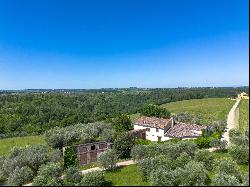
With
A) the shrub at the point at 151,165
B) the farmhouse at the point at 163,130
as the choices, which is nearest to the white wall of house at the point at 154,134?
the farmhouse at the point at 163,130

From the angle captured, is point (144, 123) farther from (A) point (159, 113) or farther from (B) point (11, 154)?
(B) point (11, 154)

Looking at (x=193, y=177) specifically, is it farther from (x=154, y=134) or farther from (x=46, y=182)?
(x=154, y=134)

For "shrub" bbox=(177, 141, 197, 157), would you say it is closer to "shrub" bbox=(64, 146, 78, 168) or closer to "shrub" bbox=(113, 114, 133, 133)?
"shrub" bbox=(64, 146, 78, 168)

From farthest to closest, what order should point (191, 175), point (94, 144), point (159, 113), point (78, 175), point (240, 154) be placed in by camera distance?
1. point (159, 113)
2. point (94, 144)
3. point (240, 154)
4. point (78, 175)
5. point (191, 175)

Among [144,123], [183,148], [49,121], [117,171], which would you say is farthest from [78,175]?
[49,121]

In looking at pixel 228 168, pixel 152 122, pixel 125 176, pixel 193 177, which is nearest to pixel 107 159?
pixel 125 176

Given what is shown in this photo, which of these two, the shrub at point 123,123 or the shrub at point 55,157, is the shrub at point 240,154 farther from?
the shrub at point 123,123
